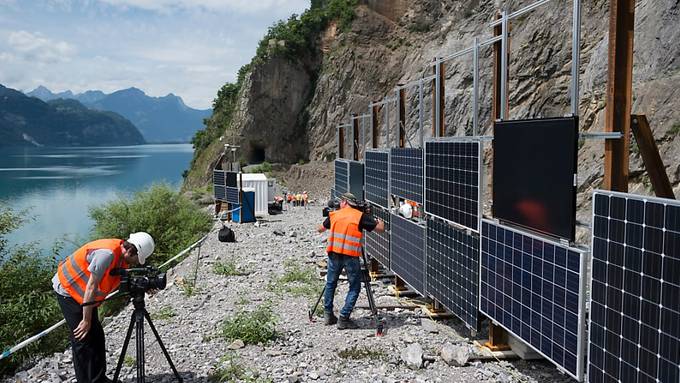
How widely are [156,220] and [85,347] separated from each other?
13.3m

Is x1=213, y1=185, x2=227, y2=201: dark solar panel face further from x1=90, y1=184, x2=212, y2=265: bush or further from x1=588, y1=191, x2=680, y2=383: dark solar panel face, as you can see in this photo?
x1=588, y1=191, x2=680, y2=383: dark solar panel face

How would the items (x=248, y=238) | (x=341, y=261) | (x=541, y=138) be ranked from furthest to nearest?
(x=248, y=238), (x=341, y=261), (x=541, y=138)

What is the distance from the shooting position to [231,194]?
71.6 feet

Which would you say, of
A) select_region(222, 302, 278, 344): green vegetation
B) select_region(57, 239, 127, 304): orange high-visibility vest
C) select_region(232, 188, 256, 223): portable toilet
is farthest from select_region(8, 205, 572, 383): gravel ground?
select_region(232, 188, 256, 223): portable toilet

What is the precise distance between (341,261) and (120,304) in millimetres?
7289

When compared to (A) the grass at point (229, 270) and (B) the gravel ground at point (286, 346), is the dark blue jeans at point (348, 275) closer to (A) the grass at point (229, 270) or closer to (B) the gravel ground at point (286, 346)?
(B) the gravel ground at point (286, 346)

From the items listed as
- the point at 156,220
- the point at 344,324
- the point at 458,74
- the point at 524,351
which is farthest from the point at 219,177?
the point at 458,74

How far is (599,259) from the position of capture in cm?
436

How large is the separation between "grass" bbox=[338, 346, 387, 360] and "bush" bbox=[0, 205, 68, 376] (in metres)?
5.37

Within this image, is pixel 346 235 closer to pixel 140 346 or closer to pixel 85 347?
pixel 140 346

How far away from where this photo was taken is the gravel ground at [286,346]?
6328mm

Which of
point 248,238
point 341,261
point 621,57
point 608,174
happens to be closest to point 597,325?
point 608,174

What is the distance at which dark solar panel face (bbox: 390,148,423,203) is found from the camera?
8.80 meters

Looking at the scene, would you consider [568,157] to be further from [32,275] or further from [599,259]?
[32,275]
